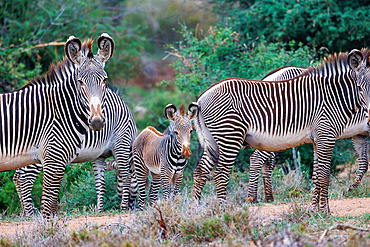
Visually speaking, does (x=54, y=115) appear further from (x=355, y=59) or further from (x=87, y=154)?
(x=355, y=59)

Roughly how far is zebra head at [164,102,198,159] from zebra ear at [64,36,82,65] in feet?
7.14

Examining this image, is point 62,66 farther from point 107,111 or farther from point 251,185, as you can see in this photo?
point 251,185

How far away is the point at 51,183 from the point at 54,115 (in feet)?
3.10

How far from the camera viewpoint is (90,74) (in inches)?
256

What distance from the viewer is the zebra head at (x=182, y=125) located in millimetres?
8172

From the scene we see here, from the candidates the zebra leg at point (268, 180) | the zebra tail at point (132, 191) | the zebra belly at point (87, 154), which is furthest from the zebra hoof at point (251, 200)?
the zebra belly at point (87, 154)

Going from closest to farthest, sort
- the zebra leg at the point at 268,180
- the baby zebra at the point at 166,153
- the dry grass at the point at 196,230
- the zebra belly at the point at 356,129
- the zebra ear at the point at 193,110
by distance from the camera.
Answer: the dry grass at the point at 196,230 → the zebra ear at the point at 193,110 → the baby zebra at the point at 166,153 → the zebra belly at the point at 356,129 → the zebra leg at the point at 268,180

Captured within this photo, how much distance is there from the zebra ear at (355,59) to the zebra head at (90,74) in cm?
350

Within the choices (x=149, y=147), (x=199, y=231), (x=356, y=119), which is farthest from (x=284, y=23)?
(x=199, y=231)

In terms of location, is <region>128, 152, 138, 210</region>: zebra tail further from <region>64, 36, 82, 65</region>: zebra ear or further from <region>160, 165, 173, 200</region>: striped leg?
<region>64, 36, 82, 65</region>: zebra ear

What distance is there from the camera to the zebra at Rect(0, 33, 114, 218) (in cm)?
632

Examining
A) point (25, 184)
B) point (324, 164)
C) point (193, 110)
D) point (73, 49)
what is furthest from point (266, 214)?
point (25, 184)

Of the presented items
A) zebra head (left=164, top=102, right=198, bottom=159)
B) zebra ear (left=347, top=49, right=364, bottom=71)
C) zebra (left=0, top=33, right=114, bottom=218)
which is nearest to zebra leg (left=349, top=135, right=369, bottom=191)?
zebra ear (left=347, top=49, right=364, bottom=71)

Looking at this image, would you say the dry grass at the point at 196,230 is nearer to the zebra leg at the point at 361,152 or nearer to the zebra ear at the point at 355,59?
the zebra ear at the point at 355,59
